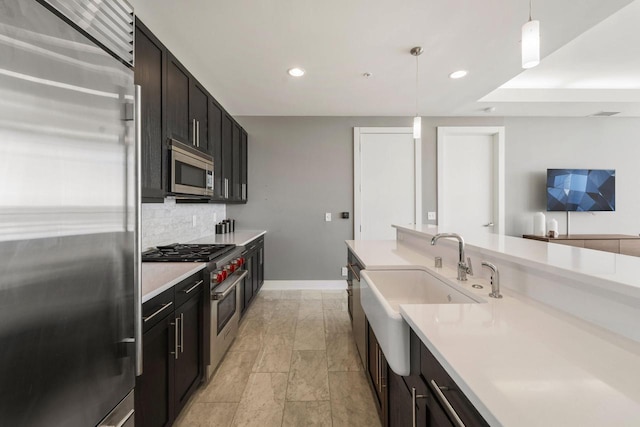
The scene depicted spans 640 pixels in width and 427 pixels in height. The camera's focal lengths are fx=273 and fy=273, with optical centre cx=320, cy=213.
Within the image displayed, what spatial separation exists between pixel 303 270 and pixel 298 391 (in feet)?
7.41

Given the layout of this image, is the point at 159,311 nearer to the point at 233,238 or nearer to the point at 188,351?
the point at 188,351

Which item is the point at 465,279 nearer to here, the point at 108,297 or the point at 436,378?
the point at 436,378

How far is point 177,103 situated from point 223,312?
1.60 m

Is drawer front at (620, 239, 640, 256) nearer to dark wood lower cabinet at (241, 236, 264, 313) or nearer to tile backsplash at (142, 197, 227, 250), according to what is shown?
dark wood lower cabinet at (241, 236, 264, 313)

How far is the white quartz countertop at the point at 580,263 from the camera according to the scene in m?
0.77

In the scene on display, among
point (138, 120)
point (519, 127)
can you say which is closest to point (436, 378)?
point (138, 120)

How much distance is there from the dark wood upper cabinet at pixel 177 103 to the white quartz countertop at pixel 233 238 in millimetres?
1085

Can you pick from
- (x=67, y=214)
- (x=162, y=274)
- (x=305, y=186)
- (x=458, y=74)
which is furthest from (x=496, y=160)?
(x=67, y=214)

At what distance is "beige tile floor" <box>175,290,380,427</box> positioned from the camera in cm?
164

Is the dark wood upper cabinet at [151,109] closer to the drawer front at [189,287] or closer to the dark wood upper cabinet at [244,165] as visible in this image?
the drawer front at [189,287]

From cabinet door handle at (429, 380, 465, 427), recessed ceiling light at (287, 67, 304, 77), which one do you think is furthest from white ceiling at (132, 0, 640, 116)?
cabinet door handle at (429, 380, 465, 427)

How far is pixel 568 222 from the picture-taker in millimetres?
4117

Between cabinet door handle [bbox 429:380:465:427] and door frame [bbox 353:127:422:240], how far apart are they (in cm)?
330

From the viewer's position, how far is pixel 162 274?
1536 mm
